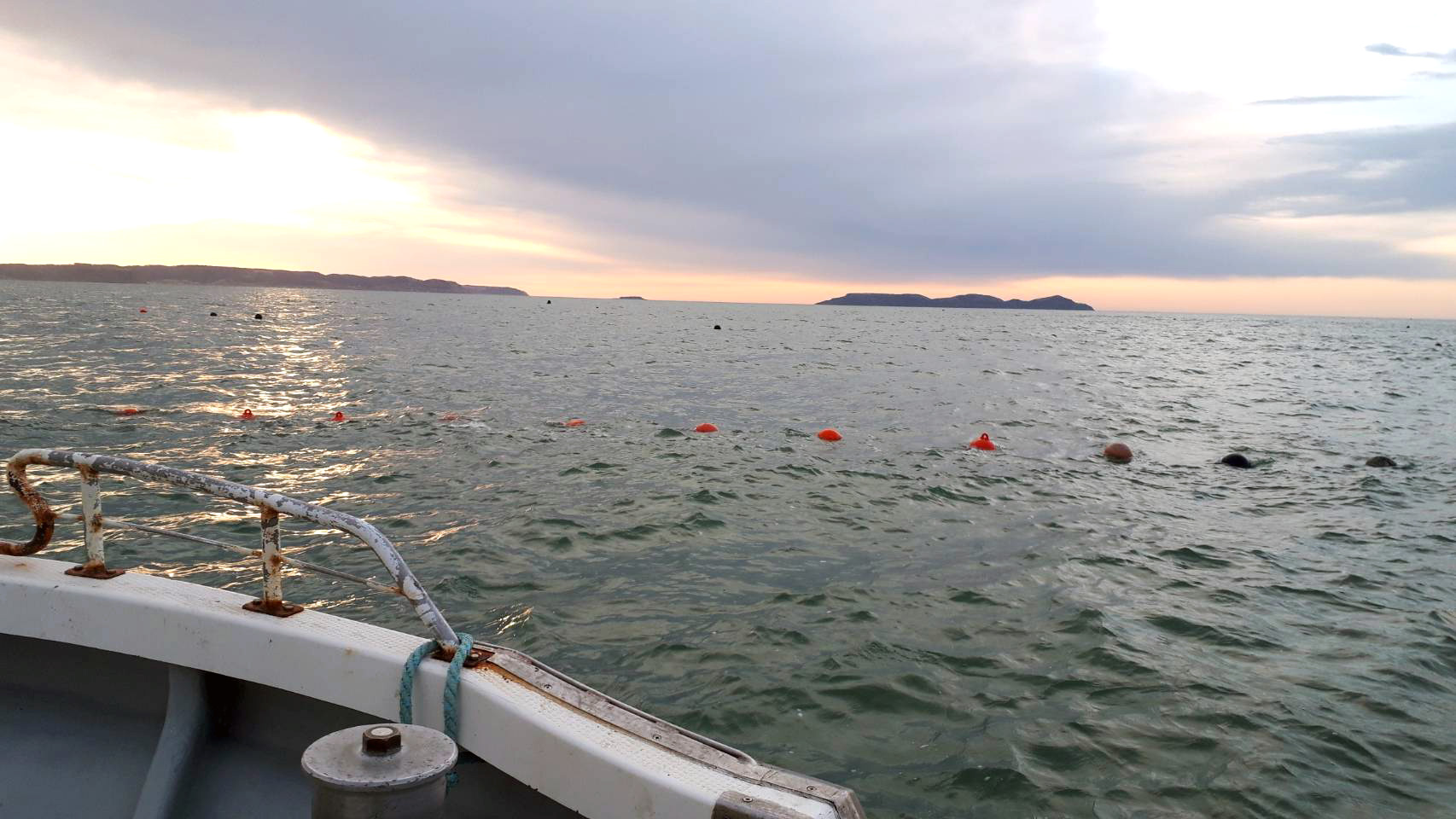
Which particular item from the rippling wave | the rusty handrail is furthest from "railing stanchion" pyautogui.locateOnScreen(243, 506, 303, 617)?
the rippling wave

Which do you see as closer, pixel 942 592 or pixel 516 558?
pixel 942 592

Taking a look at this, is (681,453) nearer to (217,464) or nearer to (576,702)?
(217,464)

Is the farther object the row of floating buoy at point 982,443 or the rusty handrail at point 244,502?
the row of floating buoy at point 982,443

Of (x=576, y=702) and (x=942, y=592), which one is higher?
(x=576, y=702)

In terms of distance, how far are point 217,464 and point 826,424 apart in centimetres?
1326

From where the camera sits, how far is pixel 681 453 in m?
17.0

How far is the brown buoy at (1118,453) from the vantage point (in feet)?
57.7

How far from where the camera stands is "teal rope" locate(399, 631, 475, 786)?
127 inches

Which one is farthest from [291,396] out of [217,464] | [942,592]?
[942,592]

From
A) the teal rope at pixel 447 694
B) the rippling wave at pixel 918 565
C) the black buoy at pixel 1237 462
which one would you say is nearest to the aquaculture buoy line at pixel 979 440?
the black buoy at pixel 1237 462

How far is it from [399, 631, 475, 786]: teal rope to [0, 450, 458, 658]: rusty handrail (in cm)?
13

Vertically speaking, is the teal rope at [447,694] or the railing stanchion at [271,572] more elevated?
the railing stanchion at [271,572]

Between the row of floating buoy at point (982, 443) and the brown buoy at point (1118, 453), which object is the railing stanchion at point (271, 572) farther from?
the brown buoy at point (1118, 453)

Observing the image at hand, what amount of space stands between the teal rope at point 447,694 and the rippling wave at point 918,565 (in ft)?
10.2
